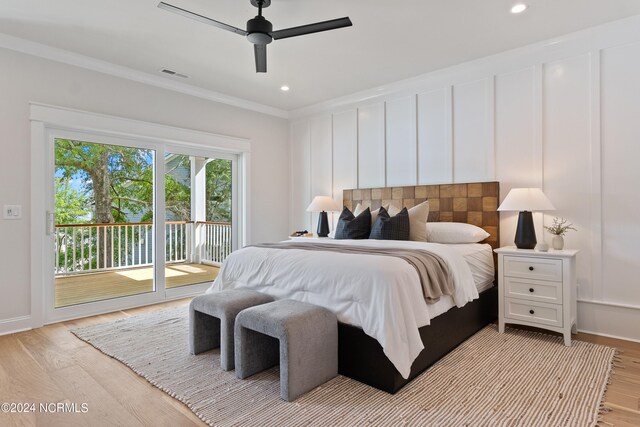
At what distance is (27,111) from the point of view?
328 centimetres

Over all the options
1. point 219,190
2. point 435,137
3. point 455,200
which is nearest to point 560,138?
point 455,200

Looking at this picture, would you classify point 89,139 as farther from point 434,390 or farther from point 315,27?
point 434,390

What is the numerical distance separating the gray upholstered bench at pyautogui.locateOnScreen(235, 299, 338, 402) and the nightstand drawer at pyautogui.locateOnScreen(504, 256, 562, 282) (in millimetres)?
1796

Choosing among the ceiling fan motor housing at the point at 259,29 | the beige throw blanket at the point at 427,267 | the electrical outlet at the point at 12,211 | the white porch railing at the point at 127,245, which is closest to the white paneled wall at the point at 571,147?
the beige throw blanket at the point at 427,267

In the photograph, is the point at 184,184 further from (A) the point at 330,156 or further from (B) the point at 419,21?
(B) the point at 419,21

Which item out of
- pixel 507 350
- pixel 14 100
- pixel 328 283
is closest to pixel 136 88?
pixel 14 100

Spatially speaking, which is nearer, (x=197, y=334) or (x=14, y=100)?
(x=197, y=334)

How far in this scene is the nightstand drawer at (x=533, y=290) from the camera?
2.83 metres

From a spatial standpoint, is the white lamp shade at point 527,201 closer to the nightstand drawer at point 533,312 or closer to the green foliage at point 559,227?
the green foliage at point 559,227

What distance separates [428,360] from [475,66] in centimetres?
304

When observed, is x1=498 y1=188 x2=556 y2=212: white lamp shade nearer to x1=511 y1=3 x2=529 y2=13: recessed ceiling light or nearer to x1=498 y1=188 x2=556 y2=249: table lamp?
x1=498 y1=188 x2=556 y2=249: table lamp

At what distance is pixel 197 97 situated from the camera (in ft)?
14.9

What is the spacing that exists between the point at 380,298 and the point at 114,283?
3.40 m

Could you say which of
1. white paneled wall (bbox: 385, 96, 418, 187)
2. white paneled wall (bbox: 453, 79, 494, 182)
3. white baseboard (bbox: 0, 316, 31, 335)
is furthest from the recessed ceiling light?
white baseboard (bbox: 0, 316, 31, 335)
